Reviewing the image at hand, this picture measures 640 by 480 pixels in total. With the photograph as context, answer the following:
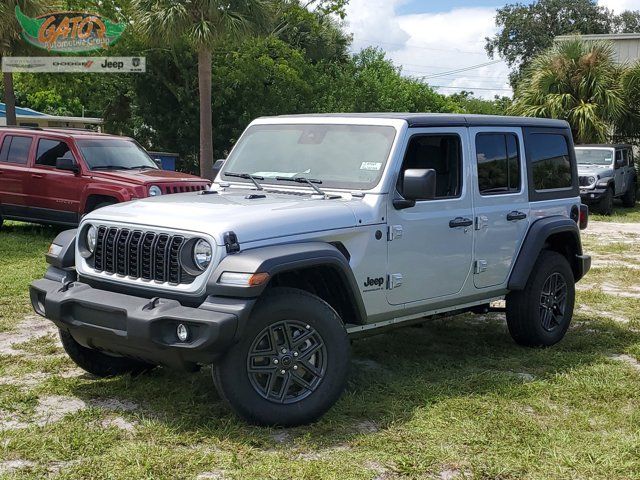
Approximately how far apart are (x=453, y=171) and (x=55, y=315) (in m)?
2.90

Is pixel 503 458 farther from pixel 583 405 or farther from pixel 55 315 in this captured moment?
pixel 55 315

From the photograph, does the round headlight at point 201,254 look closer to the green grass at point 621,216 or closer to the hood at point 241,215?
the hood at point 241,215

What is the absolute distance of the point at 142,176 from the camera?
11.5 meters

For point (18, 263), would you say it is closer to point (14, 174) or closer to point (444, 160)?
point (14, 174)

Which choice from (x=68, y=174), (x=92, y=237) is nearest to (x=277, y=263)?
(x=92, y=237)

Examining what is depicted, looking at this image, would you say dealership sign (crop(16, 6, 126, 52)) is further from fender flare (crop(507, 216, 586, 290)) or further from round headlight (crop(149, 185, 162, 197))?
fender flare (crop(507, 216, 586, 290))

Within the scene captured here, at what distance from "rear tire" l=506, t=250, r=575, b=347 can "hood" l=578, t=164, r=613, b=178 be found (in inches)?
524

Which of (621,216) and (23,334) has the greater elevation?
(621,216)

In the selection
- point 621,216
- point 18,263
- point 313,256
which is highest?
point 313,256

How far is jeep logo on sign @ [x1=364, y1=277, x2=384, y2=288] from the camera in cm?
499

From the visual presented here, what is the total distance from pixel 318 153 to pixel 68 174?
7.68 metres

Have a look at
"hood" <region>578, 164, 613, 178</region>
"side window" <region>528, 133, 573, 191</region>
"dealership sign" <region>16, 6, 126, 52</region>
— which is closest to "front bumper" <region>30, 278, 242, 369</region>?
Result: "side window" <region>528, 133, 573, 191</region>

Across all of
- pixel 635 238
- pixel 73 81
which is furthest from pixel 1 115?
pixel 635 238

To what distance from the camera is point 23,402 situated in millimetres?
4906
